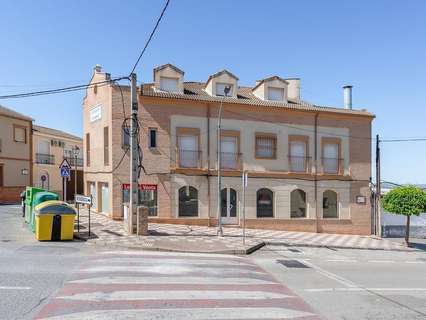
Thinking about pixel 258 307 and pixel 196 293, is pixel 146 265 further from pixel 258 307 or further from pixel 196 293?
pixel 258 307

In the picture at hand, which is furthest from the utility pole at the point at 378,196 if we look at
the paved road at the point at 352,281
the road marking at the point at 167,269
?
the road marking at the point at 167,269

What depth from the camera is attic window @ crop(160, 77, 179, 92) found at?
21312 mm

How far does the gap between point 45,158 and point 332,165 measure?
2757cm

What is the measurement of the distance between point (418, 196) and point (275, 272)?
13.6 meters

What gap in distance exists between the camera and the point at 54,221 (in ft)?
44.3

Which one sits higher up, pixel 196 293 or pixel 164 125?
pixel 164 125

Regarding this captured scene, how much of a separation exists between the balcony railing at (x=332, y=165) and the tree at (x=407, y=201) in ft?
12.2

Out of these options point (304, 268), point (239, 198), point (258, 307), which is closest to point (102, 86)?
point (239, 198)

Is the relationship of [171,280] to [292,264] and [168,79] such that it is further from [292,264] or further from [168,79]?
[168,79]

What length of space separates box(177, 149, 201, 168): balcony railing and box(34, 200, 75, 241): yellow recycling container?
825cm

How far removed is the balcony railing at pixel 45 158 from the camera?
121ft

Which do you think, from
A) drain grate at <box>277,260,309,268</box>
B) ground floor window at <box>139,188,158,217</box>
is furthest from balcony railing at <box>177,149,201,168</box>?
drain grate at <box>277,260,309,268</box>

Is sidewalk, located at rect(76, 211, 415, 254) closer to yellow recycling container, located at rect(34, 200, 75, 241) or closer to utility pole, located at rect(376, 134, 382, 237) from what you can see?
yellow recycling container, located at rect(34, 200, 75, 241)

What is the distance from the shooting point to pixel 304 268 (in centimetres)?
1129
